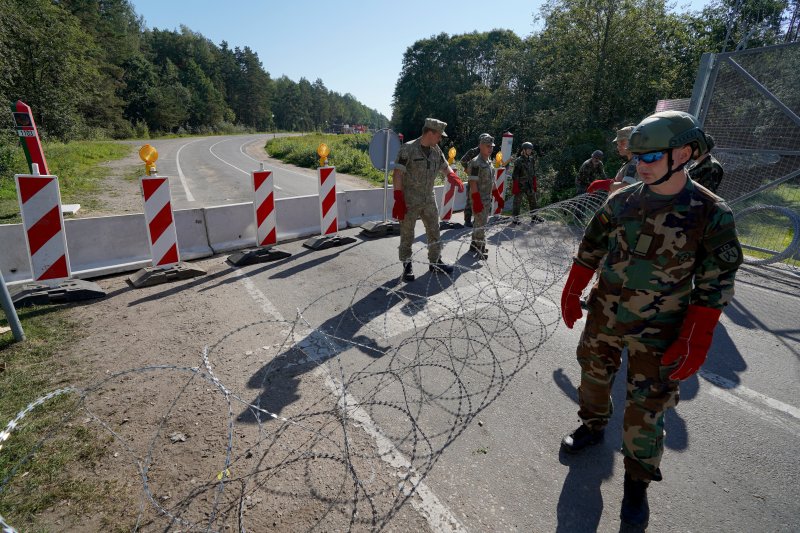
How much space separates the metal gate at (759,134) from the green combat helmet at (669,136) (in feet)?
22.4

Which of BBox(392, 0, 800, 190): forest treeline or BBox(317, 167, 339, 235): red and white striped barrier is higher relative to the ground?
BBox(392, 0, 800, 190): forest treeline

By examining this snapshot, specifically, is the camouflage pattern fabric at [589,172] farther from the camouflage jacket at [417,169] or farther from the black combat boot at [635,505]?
the black combat boot at [635,505]

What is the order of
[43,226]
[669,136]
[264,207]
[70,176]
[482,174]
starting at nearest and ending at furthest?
[669,136] < [43,226] < [264,207] < [482,174] < [70,176]

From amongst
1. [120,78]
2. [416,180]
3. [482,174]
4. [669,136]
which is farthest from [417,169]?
[120,78]

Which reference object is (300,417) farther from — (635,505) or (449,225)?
(449,225)

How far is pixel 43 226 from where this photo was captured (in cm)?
450

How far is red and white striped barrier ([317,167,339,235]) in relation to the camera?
7097 millimetres

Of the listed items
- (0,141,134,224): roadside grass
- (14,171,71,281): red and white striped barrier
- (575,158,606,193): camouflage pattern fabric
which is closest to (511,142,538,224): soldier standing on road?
(575,158,606,193): camouflage pattern fabric

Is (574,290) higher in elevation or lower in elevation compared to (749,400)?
higher

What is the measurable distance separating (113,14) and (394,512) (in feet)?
259

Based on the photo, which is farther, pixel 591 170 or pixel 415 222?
pixel 591 170

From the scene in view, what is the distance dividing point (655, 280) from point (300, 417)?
246 cm

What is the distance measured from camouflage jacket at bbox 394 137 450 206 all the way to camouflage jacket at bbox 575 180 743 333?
3.46 meters

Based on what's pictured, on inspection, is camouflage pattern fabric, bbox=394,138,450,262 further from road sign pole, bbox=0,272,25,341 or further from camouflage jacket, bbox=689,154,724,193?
road sign pole, bbox=0,272,25,341
